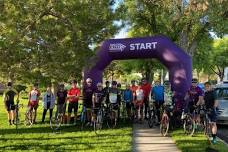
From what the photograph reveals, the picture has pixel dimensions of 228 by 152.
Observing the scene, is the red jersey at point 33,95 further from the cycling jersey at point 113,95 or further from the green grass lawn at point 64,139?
the cycling jersey at point 113,95

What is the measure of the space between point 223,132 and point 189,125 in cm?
306

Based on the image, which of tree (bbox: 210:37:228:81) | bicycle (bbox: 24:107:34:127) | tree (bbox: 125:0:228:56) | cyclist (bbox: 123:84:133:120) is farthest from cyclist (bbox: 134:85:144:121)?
tree (bbox: 210:37:228:81)

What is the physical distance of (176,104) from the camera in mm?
17859

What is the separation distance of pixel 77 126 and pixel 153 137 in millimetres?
3699

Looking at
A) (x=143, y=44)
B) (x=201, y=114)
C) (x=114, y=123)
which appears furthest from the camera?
(x=143, y=44)

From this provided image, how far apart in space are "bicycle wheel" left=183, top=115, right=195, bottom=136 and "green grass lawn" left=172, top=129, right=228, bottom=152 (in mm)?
222

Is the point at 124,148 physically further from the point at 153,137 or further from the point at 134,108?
the point at 134,108

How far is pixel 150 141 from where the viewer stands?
14.4 m

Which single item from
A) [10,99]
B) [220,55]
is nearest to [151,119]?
[10,99]

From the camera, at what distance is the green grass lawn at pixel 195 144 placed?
1259 centimetres

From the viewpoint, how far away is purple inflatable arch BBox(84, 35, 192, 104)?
1841 centimetres

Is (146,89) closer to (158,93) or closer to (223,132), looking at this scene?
(158,93)

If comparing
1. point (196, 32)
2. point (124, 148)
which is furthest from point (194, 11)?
point (124, 148)

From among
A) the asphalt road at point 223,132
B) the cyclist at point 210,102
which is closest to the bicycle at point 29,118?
the asphalt road at point 223,132
